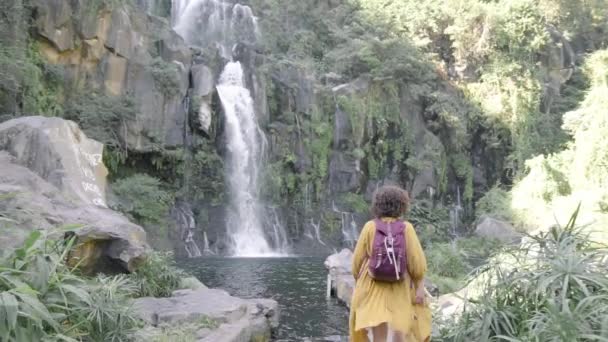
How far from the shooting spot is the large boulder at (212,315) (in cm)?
639

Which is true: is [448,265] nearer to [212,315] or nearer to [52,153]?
[212,315]

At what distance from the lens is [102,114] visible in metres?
18.8

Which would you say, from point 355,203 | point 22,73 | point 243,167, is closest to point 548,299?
point 22,73

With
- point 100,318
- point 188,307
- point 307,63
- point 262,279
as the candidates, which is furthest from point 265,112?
point 100,318

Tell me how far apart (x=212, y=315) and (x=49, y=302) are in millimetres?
3551

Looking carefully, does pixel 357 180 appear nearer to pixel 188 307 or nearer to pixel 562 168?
pixel 562 168

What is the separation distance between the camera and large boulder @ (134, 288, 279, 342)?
21.0 ft

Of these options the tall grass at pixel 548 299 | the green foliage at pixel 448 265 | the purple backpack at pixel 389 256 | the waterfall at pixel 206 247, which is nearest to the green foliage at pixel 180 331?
the purple backpack at pixel 389 256

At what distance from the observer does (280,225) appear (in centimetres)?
2242

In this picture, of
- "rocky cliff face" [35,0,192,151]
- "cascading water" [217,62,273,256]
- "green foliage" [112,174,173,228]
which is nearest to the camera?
"rocky cliff face" [35,0,192,151]

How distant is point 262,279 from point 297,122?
12.0m

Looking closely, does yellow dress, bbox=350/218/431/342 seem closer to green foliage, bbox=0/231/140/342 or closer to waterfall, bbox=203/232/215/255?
green foliage, bbox=0/231/140/342

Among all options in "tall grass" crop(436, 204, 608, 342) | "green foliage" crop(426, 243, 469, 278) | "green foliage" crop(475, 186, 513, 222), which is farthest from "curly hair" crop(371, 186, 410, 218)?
"green foliage" crop(475, 186, 513, 222)

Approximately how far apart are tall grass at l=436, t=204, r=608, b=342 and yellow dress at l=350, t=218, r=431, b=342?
59 centimetres
